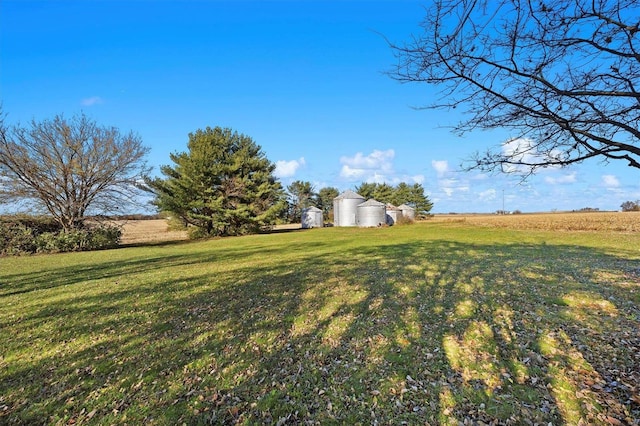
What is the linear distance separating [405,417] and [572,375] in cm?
233

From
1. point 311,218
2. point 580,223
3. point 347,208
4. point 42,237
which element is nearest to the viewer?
point 42,237

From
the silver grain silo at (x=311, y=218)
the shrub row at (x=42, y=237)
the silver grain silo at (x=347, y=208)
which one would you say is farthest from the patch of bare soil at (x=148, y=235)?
the silver grain silo at (x=347, y=208)

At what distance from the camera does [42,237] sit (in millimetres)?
20141

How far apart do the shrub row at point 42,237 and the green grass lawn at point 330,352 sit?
14742mm

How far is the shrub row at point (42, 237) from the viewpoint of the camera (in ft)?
64.0

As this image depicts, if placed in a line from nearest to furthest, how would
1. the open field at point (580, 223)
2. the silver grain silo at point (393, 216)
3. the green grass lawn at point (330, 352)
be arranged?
the green grass lawn at point (330, 352) < the open field at point (580, 223) < the silver grain silo at point (393, 216)

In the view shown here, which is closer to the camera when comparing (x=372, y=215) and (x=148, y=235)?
(x=148, y=235)

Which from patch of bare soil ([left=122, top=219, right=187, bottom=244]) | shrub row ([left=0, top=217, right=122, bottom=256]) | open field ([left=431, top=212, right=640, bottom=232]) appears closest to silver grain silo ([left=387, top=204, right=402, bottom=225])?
open field ([left=431, top=212, right=640, bottom=232])

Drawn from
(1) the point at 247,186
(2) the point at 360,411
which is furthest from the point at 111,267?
(1) the point at 247,186

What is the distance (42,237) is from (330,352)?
24414mm

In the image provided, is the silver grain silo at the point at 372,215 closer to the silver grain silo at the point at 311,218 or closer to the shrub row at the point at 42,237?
the silver grain silo at the point at 311,218

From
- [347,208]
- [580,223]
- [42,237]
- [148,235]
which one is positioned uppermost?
[347,208]

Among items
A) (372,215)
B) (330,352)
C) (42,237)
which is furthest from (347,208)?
(330,352)

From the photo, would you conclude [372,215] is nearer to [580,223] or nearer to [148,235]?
[580,223]
